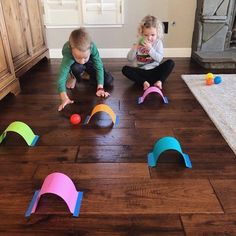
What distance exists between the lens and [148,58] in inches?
81.0

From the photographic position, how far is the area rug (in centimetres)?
138

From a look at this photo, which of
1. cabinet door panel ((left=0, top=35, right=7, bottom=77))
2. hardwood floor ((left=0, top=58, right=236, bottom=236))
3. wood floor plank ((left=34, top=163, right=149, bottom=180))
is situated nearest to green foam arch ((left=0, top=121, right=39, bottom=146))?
hardwood floor ((left=0, top=58, right=236, bottom=236))

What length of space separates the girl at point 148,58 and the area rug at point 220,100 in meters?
0.25

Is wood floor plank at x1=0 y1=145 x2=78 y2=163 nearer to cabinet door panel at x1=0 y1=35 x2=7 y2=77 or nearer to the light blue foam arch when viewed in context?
the light blue foam arch

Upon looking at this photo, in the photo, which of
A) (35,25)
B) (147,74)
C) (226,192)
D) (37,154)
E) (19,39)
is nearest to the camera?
(226,192)

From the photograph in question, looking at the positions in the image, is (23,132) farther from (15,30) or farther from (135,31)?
(135,31)

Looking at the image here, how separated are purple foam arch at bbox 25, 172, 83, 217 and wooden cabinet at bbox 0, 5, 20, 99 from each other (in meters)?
0.99

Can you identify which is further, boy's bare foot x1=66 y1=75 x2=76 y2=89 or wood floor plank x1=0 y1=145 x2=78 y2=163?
boy's bare foot x1=66 y1=75 x2=76 y2=89

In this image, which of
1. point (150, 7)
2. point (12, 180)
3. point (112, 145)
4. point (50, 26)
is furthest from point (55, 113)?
point (150, 7)

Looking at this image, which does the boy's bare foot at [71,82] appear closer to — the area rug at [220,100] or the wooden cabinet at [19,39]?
the wooden cabinet at [19,39]

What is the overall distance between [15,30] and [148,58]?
3.59ft

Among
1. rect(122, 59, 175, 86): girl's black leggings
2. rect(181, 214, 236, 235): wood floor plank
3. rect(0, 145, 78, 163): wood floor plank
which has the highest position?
rect(122, 59, 175, 86): girl's black leggings

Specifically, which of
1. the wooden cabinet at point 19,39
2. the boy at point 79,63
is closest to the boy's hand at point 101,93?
the boy at point 79,63

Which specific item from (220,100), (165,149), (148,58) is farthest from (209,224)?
(148,58)
